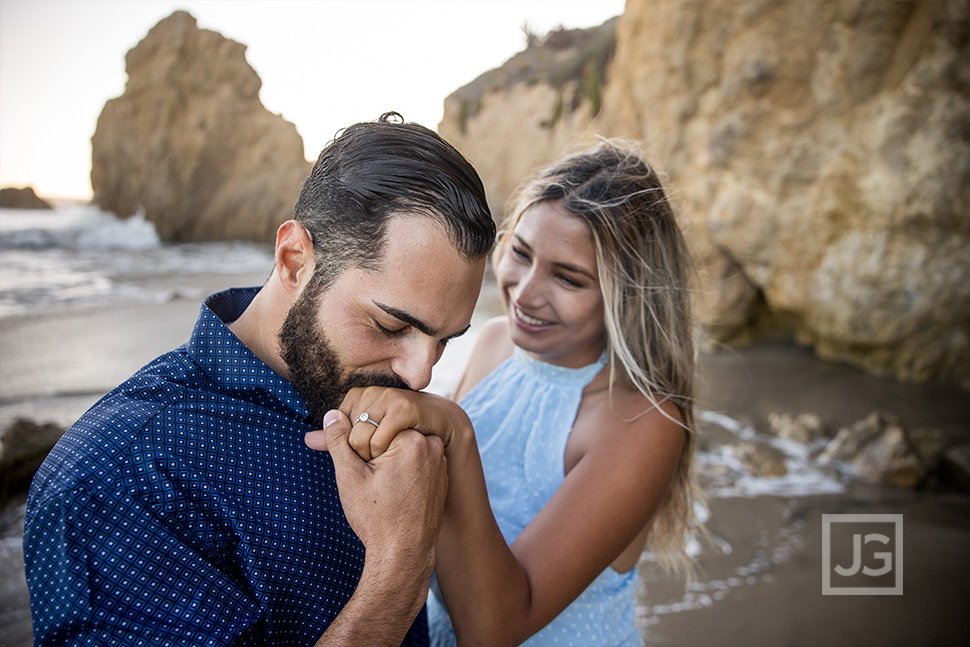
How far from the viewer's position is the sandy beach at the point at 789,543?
10.2 feet

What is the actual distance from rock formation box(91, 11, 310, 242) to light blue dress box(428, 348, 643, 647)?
1080 inches

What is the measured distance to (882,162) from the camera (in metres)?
5.91

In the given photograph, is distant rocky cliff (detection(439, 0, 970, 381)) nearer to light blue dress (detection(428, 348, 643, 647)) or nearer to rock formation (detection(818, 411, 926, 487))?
rock formation (detection(818, 411, 926, 487))

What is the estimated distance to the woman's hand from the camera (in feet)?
4.33

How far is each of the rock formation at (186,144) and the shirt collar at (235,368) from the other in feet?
92.0

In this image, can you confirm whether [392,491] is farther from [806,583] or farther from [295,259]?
[806,583]

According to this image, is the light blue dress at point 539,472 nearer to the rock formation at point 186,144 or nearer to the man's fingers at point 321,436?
the man's fingers at point 321,436

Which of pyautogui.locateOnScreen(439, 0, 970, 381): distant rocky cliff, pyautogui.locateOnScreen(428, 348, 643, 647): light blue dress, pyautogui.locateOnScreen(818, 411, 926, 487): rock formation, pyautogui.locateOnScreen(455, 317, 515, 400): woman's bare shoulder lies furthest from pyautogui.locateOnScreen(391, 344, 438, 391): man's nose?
pyautogui.locateOnScreen(818, 411, 926, 487): rock formation

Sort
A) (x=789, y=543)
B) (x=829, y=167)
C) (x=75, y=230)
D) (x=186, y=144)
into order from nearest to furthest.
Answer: (x=789, y=543) → (x=829, y=167) → (x=75, y=230) → (x=186, y=144)

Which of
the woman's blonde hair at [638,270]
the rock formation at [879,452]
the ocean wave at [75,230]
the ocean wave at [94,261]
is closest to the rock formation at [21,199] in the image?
the ocean wave at [75,230]

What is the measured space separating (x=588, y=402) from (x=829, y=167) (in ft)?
18.3

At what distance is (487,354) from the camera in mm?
2846

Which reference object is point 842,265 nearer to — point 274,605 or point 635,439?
point 635,439

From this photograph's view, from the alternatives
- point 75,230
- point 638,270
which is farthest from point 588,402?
point 75,230
